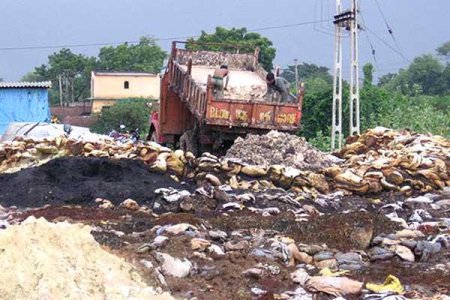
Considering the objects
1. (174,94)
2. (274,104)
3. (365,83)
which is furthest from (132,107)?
(274,104)

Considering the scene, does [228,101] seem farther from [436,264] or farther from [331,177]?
[436,264]

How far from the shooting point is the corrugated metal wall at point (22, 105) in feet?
107

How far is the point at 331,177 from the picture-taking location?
43.7 ft

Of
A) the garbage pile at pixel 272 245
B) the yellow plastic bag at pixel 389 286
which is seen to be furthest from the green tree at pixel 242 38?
the yellow plastic bag at pixel 389 286

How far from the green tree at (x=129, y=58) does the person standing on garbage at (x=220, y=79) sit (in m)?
47.8

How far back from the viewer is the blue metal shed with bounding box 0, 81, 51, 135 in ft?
106

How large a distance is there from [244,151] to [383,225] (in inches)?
235

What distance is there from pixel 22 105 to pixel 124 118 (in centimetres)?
964

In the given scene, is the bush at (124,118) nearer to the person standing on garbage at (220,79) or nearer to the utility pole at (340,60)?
the utility pole at (340,60)

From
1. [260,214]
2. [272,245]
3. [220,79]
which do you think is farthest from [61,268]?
[220,79]

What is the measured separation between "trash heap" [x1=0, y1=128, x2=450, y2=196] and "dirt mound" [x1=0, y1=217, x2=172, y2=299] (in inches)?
232

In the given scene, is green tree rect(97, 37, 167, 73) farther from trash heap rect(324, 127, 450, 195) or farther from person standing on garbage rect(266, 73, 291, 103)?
trash heap rect(324, 127, 450, 195)

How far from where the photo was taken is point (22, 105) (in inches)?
1287

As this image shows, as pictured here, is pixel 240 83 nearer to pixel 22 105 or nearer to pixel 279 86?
pixel 279 86
